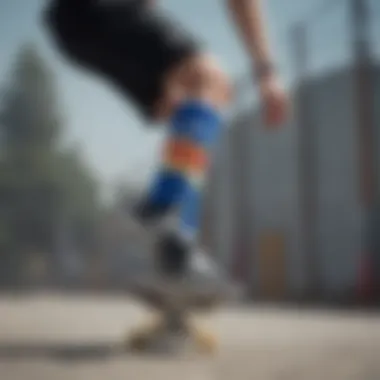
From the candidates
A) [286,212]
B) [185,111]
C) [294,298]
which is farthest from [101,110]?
[294,298]

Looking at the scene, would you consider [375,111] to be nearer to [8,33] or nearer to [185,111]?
[185,111]

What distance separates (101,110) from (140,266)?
32 cm

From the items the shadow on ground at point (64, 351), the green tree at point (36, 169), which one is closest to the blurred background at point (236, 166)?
the green tree at point (36, 169)

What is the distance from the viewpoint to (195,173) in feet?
6.08

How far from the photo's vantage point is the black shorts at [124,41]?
179 centimetres

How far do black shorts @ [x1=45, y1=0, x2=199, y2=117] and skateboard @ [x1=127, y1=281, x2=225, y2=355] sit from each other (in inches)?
14.5

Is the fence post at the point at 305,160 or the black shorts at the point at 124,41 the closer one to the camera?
the black shorts at the point at 124,41

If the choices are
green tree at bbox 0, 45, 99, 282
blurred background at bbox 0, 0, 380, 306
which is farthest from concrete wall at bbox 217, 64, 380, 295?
green tree at bbox 0, 45, 99, 282

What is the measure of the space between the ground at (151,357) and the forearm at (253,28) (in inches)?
20.8

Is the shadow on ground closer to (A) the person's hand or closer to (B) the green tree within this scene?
(B) the green tree

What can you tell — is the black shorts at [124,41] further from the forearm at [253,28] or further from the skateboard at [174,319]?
the skateboard at [174,319]

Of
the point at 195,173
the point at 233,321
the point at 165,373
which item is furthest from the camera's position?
the point at 233,321

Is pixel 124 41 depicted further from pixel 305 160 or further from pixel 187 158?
pixel 305 160

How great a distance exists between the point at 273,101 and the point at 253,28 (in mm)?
→ 155
